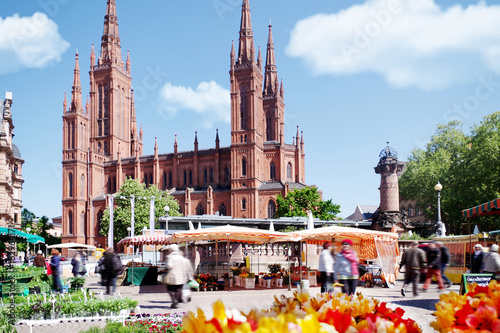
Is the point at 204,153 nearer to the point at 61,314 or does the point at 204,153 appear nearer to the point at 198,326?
the point at 61,314

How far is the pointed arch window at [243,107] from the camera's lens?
7806 centimetres

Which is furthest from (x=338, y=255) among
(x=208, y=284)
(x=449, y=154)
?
(x=449, y=154)

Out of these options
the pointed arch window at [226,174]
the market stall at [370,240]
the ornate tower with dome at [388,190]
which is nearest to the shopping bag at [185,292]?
the market stall at [370,240]

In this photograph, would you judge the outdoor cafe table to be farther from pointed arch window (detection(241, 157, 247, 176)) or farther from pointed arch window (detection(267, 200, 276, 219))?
pointed arch window (detection(241, 157, 247, 176))

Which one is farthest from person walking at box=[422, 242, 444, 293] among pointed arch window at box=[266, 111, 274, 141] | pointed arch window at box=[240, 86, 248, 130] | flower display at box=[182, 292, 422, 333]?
pointed arch window at box=[266, 111, 274, 141]

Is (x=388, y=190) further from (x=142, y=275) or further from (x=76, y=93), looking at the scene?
(x=76, y=93)

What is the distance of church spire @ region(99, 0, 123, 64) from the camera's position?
93.8 meters

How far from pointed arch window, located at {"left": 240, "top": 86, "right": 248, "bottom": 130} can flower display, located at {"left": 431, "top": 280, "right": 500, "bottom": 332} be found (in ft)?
248

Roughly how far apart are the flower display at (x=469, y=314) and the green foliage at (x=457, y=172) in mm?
43763

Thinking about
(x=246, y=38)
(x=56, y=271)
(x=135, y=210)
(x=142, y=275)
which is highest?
(x=246, y=38)

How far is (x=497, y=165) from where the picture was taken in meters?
45.0

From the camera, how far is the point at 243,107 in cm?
7856

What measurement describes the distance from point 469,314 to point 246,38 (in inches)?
3191

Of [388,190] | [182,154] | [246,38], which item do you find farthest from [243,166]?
[388,190]
